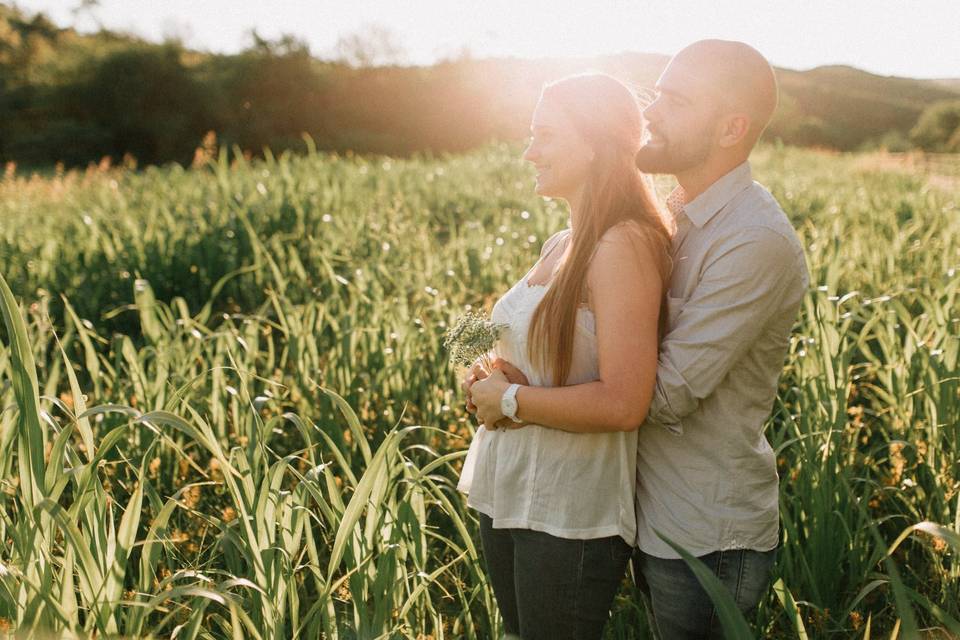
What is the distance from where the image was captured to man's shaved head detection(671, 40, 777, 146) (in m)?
1.36

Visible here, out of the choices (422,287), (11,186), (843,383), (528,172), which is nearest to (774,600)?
(843,383)

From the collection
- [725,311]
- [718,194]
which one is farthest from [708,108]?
[725,311]

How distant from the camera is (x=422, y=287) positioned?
3.85 m

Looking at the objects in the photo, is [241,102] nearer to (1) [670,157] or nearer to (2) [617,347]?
(1) [670,157]

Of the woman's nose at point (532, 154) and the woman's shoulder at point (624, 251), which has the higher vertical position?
the woman's nose at point (532, 154)

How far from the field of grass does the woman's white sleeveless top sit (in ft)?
0.70

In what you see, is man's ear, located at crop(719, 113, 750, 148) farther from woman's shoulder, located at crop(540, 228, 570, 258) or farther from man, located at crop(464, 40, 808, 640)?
woman's shoulder, located at crop(540, 228, 570, 258)

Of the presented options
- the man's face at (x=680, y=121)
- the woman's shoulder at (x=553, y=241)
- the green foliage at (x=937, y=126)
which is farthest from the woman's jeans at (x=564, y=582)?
the green foliage at (x=937, y=126)

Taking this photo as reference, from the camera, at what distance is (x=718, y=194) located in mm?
1419

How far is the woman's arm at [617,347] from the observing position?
135 cm

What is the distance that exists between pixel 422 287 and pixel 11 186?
31.4 feet

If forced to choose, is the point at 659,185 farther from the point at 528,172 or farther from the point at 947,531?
the point at 528,172

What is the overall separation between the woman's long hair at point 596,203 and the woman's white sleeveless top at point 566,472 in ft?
0.13

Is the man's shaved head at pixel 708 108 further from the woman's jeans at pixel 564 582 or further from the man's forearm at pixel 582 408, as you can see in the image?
the woman's jeans at pixel 564 582
